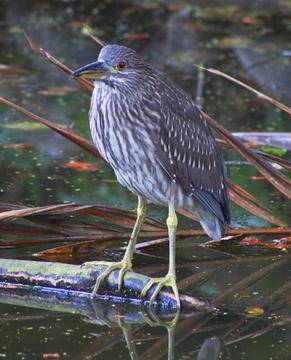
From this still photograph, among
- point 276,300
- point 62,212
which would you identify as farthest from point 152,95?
point 276,300

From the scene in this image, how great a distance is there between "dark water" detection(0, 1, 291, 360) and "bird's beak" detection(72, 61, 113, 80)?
3.96ft

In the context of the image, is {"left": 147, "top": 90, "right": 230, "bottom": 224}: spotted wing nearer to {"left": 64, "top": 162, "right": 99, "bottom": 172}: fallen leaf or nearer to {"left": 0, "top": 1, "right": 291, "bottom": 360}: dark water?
{"left": 0, "top": 1, "right": 291, "bottom": 360}: dark water

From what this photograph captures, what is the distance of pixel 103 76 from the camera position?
5613mm

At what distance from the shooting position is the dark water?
5035mm

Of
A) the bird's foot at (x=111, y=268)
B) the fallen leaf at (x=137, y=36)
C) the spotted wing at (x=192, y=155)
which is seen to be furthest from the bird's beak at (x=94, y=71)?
the fallen leaf at (x=137, y=36)

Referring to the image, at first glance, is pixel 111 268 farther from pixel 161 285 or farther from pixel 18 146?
pixel 18 146

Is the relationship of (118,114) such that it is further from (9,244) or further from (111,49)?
(9,244)

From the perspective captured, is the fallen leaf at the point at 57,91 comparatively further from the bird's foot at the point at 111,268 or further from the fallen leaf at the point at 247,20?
the bird's foot at the point at 111,268

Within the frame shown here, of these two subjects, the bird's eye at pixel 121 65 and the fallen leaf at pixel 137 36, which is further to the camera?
the fallen leaf at pixel 137 36

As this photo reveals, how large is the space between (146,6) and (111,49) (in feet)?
28.3

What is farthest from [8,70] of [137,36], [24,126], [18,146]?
[18,146]

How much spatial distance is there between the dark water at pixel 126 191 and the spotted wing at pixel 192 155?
426 millimetres

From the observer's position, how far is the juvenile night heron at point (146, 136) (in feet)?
18.4

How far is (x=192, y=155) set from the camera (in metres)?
6.00
